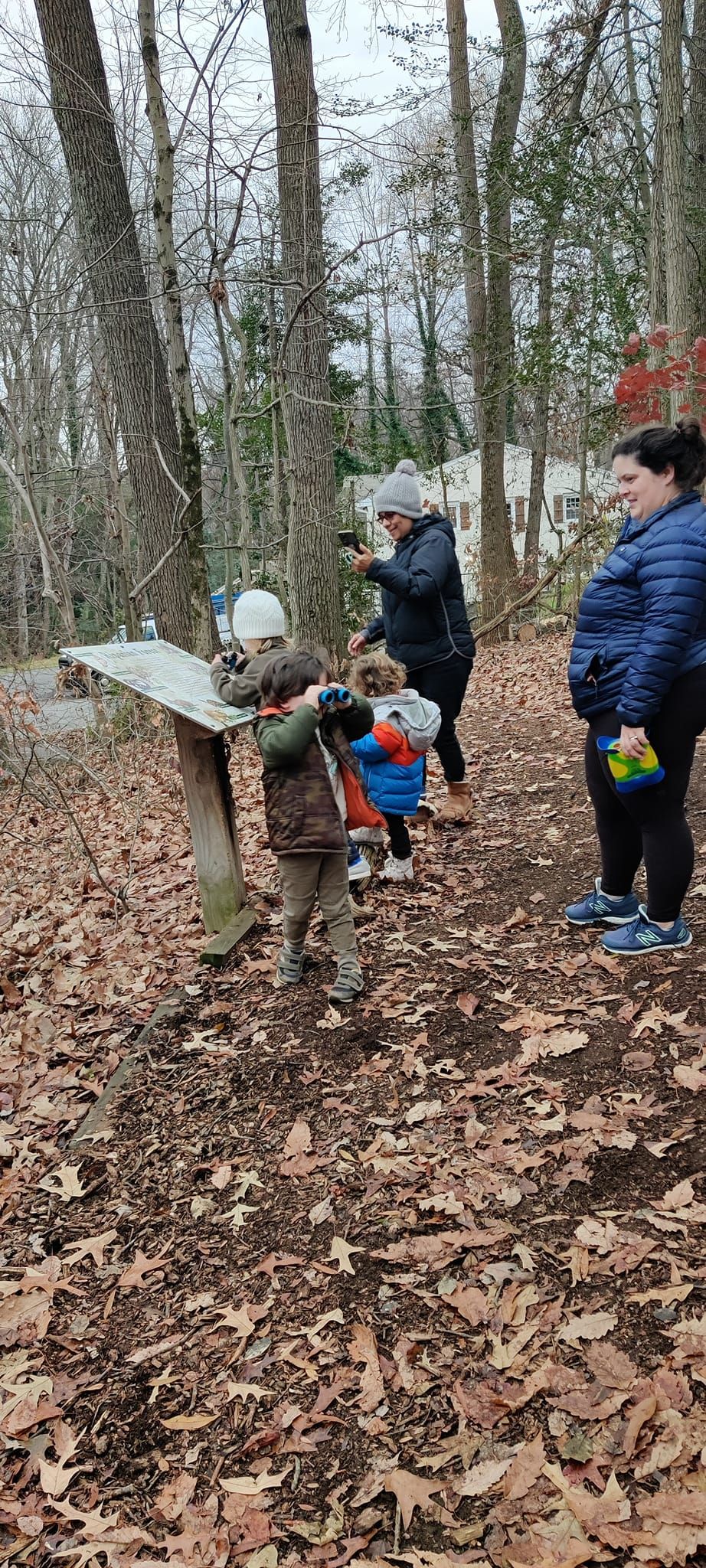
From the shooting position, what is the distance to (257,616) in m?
4.29

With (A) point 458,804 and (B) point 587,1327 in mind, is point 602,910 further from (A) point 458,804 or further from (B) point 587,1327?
(B) point 587,1327

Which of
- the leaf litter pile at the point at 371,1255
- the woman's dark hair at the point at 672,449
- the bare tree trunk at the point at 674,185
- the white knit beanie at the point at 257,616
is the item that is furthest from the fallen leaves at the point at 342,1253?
the bare tree trunk at the point at 674,185

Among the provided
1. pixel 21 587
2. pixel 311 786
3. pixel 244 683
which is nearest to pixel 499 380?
pixel 21 587

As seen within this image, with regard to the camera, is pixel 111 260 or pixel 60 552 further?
pixel 60 552

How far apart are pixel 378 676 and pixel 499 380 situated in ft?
39.9

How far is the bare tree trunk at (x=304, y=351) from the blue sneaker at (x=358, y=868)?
4031 millimetres

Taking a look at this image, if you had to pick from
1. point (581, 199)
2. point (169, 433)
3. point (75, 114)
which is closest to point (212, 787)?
point (169, 433)

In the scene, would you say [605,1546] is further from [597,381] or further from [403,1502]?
[597,381]

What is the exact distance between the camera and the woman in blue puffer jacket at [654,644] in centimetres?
326

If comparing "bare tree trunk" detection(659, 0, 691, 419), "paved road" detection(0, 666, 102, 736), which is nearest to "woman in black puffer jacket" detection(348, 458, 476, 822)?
"paved road" detection(0, 666, 102, 736)

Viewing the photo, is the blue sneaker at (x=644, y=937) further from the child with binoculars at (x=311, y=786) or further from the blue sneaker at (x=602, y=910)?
the child with binoculars at (x=311, y=786)

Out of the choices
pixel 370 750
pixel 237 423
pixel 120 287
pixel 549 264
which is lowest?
pixel 370 750

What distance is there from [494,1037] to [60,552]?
1200 cm

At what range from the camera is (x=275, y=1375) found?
248cm
